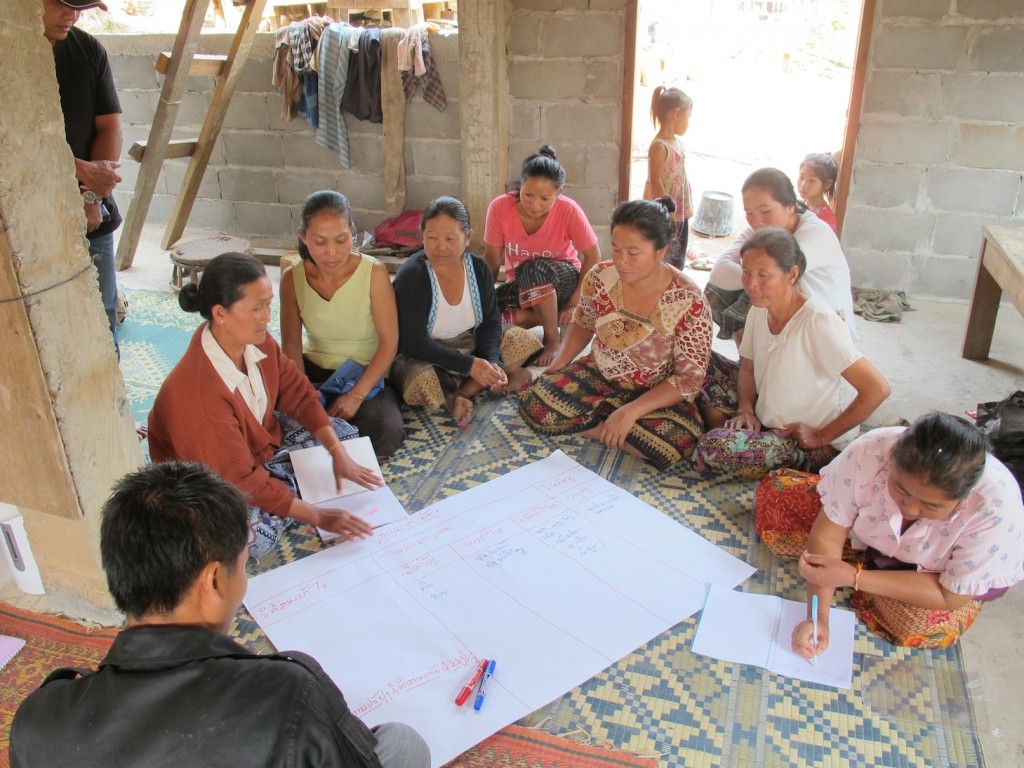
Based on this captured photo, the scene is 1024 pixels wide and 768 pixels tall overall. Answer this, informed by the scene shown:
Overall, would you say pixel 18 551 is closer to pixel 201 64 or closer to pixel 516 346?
pixel 516 346

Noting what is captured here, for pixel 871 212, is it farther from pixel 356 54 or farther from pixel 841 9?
pixel 841 9

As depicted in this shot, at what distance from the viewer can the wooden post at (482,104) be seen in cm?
447

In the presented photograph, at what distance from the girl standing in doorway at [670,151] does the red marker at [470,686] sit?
9.58 feet

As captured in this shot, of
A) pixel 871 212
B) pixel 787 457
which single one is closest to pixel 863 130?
pixel 871 212

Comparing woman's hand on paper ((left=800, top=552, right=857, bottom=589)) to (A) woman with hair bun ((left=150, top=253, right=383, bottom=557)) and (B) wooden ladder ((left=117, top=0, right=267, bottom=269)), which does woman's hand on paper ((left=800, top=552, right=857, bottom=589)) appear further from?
(B) wooden ladder ((left=117, top=0, right=267, bottom=269))

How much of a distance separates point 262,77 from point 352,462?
382 centimetres

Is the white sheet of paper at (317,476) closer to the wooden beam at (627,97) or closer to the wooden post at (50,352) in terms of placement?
the wooden post at (50,352)

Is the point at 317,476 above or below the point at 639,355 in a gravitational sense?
below

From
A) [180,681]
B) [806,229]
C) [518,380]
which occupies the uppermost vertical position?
[806,229]

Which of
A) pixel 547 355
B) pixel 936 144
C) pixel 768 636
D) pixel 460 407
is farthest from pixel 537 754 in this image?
pixel 936 144

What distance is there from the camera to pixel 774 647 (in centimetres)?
205

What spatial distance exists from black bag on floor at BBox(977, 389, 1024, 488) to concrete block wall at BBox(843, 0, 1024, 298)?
1.83 meters

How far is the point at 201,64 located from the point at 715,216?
368cm

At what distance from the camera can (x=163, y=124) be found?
203 inches
